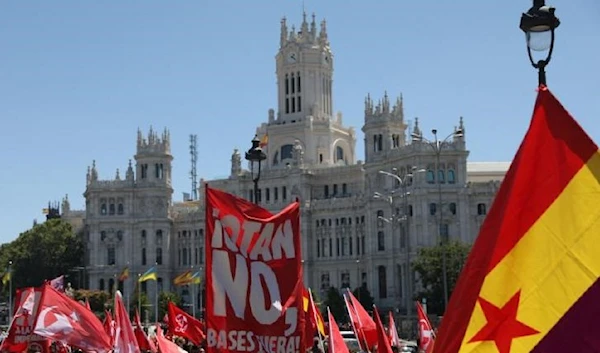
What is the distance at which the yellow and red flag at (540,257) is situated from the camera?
25.0ft

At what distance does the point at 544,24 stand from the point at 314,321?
1141 cm

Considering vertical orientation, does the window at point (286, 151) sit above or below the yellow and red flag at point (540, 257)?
above

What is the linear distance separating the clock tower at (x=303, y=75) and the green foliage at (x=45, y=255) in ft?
89.4

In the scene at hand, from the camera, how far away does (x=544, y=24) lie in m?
9.88

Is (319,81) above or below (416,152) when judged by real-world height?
above

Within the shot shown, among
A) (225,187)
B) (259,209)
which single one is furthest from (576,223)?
(225,187)

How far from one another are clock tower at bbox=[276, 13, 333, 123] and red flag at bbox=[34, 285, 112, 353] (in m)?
97.4

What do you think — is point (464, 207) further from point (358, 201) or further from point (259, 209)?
point (259, 209)

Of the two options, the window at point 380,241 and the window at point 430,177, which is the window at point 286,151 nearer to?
the window at point 380,241

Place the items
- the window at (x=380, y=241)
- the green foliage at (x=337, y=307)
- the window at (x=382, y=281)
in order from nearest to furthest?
the green foliage at (x=337, y=307), the window at (x=382, y=281), the window at (x=380, y=241)

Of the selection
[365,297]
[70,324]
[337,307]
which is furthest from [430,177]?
[70,324]

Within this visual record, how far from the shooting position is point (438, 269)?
82.0 m

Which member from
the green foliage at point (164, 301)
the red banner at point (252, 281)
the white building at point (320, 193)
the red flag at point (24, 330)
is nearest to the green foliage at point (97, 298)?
the green foliage at point (164, 301)

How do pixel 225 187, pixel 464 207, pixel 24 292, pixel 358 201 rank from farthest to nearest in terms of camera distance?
pixel 225 187
pixel 358 201
pixel 464 207
pixel 24 292
